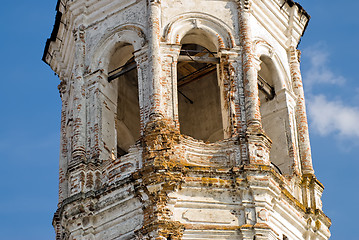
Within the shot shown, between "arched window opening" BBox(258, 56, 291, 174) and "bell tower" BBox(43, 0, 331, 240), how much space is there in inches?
1.1

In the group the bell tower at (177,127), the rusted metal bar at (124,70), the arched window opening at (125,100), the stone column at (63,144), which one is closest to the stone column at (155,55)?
the bell tower at (177,127)

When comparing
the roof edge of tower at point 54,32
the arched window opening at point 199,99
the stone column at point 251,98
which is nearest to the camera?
the stone column at point 251,98

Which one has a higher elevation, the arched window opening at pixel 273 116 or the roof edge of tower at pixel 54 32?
the roof edge of tower at pixel 54 32

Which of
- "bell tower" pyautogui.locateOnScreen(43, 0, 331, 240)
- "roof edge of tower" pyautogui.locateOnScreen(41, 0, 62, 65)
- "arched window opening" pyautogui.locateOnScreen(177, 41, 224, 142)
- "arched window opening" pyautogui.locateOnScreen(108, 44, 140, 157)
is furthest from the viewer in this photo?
"arched window opening" pyautogui.locateOnScreen(177, 41, 224, 142)

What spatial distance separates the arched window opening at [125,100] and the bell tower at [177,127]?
0.12 feet

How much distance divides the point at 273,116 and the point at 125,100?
4120 millimetres

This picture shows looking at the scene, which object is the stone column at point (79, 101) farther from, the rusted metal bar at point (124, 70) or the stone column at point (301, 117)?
the stone column at point (301, 117)

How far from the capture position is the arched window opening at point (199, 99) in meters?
28.8

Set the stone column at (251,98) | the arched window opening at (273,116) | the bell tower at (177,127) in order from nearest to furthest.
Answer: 1. the bell tower at (177,127)
2. the stone column at (251,98)
3. the arched window opening at (273,116)

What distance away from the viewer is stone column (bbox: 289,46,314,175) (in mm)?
25516

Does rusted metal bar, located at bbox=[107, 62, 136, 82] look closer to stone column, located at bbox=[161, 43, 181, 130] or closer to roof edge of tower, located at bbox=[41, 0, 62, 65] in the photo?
stone column, located at bbox=[161, 43, 181, 130]

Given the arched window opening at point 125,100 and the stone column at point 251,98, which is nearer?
the stone column at point 251,98

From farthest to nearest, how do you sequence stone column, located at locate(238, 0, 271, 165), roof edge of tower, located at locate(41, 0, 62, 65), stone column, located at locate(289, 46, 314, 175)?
roof edge of tower, located at locate(41, 0, 62, 65)
stone column, located at locate(289, 46, 314, 175)
stone column, located at locate(238, 0, 271, 165)

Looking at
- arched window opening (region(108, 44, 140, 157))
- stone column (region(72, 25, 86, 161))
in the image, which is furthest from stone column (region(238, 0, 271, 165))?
stone column (region(72, 25, 86, 161))
